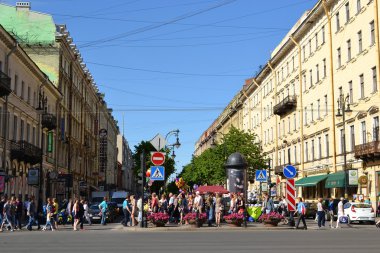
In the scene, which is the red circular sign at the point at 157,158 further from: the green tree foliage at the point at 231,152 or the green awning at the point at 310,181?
the green tree foliage at the point at 231,152

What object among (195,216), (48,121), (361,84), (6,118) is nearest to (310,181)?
(361,84)

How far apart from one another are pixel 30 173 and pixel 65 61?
25887mm

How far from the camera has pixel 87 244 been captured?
17750 mm

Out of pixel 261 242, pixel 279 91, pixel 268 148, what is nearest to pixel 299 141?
pixel 279 91

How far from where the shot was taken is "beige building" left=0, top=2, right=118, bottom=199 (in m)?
57.0

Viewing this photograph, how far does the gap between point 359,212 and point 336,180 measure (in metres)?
10.5

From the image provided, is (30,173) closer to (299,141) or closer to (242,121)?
(299,141)

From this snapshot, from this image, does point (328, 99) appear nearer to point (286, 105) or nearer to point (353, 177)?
point (353, 177)

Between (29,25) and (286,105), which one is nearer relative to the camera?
(29,25)

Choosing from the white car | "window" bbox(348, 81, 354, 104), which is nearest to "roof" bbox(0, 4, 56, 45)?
"window" bbox(348, 81, 354, 104)

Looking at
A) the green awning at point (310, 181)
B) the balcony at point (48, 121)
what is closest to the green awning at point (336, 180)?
the green awning at point (310, 181)

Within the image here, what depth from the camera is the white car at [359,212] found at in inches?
1304

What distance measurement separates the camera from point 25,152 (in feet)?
143

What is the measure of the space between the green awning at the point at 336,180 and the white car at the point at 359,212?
27.9 feet
